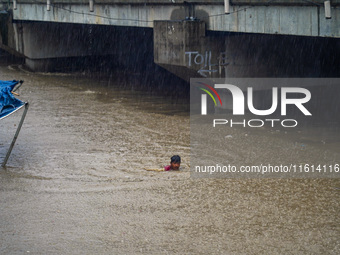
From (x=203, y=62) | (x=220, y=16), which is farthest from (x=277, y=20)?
(x=203, y=62)

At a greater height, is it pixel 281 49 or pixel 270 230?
pixel 281 49

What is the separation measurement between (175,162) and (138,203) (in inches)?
77.7

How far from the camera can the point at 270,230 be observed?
895 centimetres

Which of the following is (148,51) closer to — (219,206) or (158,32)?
(158,32)

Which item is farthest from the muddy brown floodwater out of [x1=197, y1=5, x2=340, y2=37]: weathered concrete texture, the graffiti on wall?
[x1=197, y1=5, x2=340, y2=37]: weathered concrete texture

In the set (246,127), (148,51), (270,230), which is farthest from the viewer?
(148,51)

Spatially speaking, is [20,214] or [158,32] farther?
[158,32]

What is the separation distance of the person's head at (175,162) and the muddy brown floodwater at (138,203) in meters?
0.33

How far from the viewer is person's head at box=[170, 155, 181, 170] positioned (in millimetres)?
11906

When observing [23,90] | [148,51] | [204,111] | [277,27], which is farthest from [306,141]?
[148,51]

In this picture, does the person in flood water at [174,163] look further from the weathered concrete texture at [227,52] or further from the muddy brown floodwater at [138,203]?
the weathered concrete texture at [227,52]

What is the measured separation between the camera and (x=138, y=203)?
10.2 metres

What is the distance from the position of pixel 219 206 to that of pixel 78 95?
523 inches

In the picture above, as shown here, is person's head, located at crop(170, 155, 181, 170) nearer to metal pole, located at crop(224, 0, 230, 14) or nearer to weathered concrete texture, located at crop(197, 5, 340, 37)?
weathered concrete texture, located at crop(197, 5, 340, 37)
